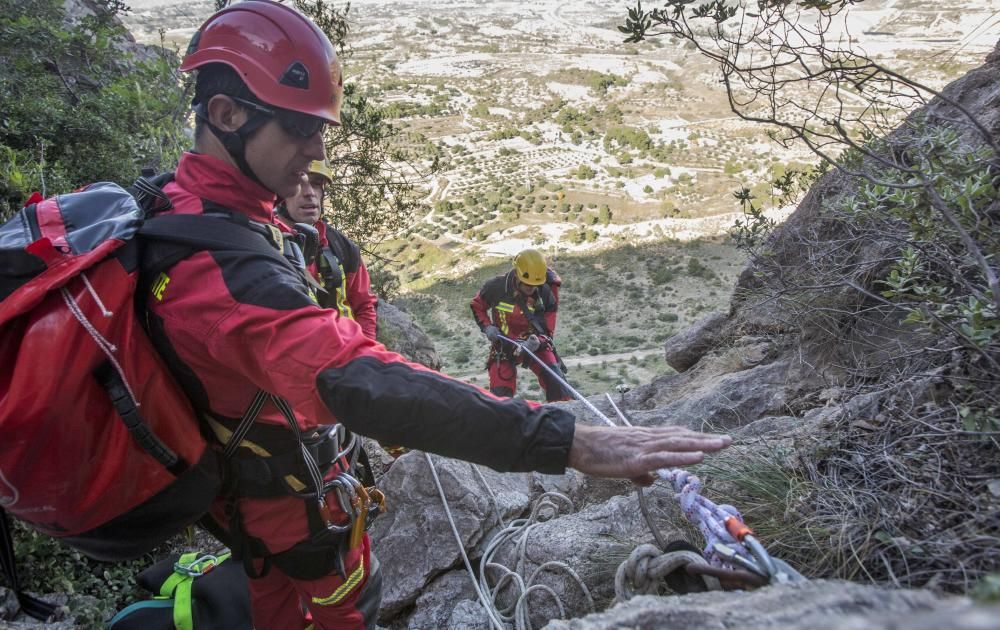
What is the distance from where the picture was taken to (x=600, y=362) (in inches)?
744

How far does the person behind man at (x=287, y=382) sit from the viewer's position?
154 cm

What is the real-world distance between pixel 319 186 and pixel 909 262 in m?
3.58

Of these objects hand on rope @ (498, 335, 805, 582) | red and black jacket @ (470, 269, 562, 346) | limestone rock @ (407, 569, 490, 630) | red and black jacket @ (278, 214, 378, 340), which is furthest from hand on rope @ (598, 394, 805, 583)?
red and black jacket @ (470, 269, 562, 346)

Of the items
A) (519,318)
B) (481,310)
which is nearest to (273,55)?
(519,318)

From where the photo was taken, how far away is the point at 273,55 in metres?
2.08

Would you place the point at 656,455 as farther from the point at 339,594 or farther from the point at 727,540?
the point at 339,594

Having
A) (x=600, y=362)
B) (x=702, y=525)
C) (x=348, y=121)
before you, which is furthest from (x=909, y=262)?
(x=600, y=362)

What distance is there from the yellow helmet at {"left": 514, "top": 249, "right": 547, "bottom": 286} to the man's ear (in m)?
5.95

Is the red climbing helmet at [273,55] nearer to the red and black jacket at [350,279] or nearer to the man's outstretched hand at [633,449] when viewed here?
the man's outstretched hand at [633,449]

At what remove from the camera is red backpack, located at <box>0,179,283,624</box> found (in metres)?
1.67

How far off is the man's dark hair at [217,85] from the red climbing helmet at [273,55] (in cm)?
2

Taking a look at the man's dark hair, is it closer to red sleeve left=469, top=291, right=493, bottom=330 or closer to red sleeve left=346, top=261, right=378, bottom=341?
red sleeve left=346, top=261, right=378, bottom=341

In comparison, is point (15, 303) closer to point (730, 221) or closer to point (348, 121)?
point (348, 121)

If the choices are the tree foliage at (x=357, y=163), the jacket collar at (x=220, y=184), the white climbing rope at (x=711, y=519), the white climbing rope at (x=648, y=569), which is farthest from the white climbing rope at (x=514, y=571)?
the tree foliage at (x=357, y=163)
